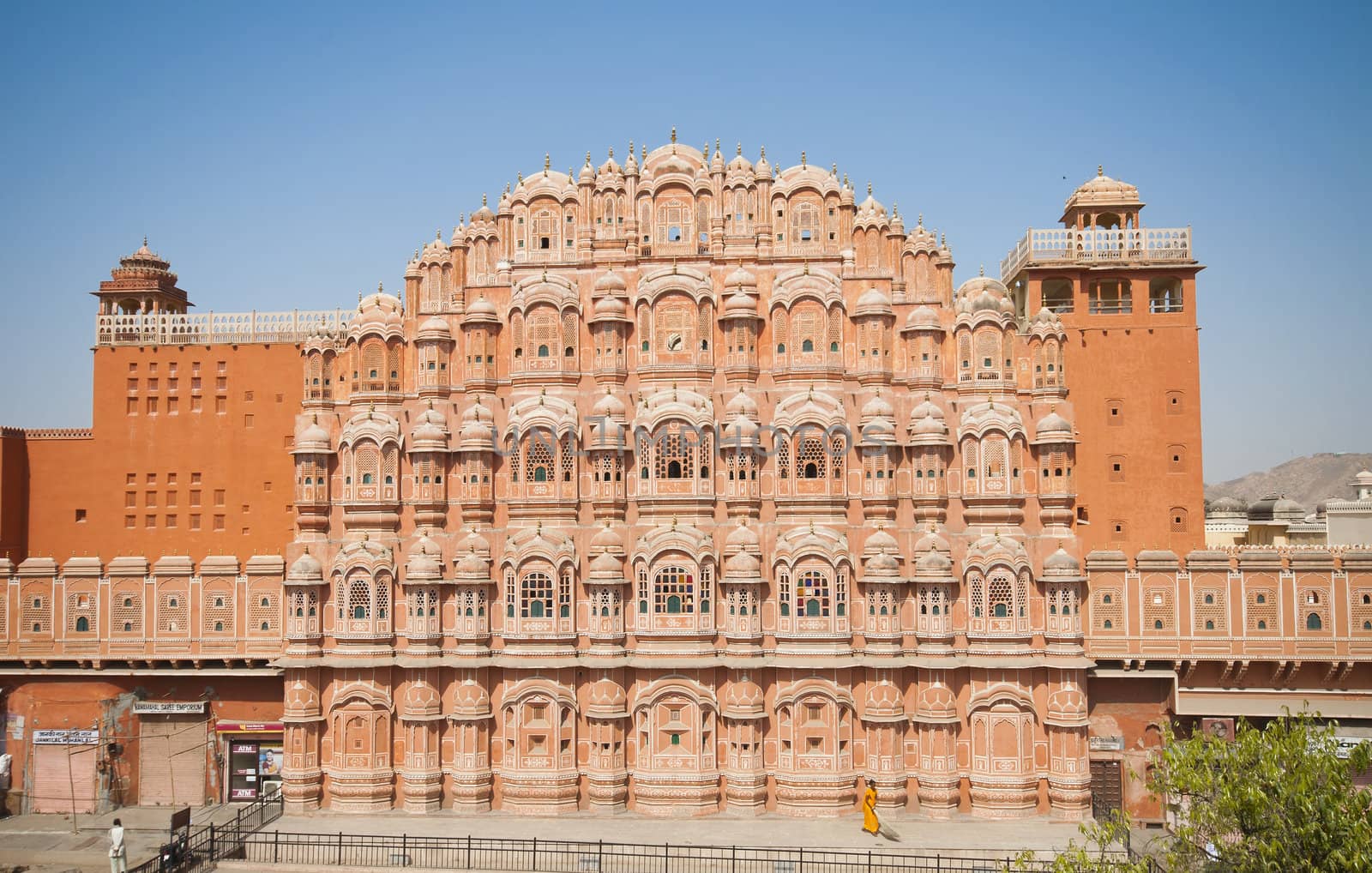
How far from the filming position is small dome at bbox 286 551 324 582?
120ft

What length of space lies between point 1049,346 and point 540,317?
55.0 feet

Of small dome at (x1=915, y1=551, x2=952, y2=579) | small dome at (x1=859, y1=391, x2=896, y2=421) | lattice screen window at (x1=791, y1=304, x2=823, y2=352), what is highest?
lattice screen window at (x1=791, y1=304, x2=823, y2=352)

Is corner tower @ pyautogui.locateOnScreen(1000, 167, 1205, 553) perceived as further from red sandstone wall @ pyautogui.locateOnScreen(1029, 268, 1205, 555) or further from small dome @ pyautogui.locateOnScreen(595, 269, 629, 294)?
small dome @ pyautogui.locateOnScreen(595, 269, 629, 294)

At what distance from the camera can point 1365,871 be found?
1867 cm

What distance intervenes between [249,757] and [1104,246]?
35477 mm

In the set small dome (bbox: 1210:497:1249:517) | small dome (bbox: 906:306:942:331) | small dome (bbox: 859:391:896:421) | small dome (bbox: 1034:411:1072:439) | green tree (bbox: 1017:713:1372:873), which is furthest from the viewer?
small dome (bbox: 1210:497:1249:517)

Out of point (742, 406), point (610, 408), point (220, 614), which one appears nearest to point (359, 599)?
point (220, 614)

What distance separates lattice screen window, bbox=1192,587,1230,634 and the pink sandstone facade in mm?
60

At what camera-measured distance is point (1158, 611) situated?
3559 cm

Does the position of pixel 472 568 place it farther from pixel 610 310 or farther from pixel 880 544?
pixel 880 544

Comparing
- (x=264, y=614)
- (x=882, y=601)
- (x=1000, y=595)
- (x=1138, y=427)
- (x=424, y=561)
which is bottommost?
(x=264, y=614)

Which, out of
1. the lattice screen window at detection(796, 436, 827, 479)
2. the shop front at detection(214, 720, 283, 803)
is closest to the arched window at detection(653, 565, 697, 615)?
the lattice screen window at detection(796, 436, 827, 479)

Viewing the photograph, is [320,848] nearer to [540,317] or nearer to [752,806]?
[752,806]

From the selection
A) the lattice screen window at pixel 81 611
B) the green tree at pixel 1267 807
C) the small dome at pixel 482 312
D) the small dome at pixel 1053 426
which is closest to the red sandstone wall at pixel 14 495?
the lattice screen window at pixel 81 611
